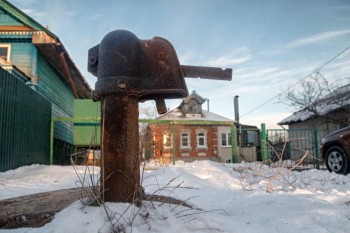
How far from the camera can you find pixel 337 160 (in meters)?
7.17

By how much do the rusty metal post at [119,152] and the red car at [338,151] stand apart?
6758 mm

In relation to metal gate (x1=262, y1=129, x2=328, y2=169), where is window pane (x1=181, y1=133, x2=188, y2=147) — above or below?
above

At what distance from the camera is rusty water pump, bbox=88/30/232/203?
5.15 feet

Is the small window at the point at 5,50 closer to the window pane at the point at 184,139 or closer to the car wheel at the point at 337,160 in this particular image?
the car wheel at the point at 337,160

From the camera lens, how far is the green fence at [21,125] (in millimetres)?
6527

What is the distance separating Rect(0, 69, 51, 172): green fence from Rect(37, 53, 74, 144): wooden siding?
2616 millimetres

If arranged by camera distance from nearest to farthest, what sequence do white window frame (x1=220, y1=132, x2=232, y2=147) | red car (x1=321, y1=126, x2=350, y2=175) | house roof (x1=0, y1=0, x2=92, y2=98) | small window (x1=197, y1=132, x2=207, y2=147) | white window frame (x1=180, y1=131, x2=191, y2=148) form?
red car (x1=321, y1=126, x2=350, y2=175)
house roof (x1=0, y1=0, x2=92, y2=98)
white window frame (x1=180, y1=131, x2=191, y2=148)
small window (x1=197, y1=132, x2=207, y2=147)
white window frame (x1=220, y1=132, x2=232, y2=147)

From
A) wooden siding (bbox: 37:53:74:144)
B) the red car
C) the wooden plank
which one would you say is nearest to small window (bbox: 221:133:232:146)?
wooden siding (bbox: 37:53:74:144)

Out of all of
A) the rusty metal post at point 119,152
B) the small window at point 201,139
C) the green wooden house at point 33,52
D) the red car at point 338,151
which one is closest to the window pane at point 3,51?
the green wooden house at point 33,52

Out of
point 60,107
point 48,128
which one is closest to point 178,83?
point 48,128

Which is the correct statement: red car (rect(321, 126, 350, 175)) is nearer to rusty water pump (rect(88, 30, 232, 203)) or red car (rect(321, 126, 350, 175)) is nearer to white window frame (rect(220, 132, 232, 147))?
rusty water pump (rect(88, 30, 232, 203))

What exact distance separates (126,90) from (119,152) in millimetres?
347

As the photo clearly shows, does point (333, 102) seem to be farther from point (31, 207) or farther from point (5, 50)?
point (31, 207)

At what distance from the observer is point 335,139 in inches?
281
